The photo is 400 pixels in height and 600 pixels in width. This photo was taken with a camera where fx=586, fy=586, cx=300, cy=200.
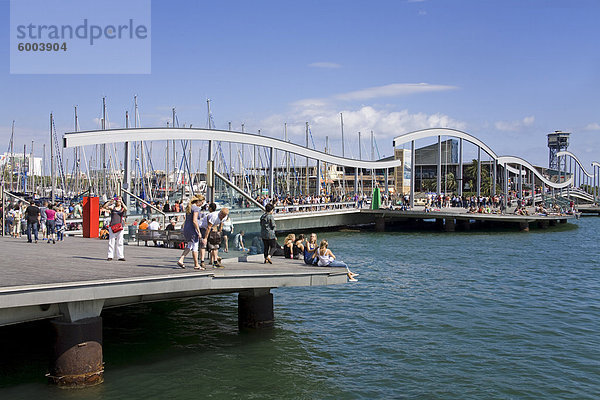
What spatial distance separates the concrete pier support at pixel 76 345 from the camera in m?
10.3

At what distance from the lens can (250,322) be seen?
48.6 feet

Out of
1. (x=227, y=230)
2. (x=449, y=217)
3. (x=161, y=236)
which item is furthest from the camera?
(x=449, y=217)

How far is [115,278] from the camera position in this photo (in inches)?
425

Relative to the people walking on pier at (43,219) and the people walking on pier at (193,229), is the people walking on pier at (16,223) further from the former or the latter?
the people walking on pier at (193,229)

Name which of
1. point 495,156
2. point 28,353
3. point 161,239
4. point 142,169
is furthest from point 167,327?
point 495,156

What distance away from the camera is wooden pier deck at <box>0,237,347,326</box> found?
388 inches

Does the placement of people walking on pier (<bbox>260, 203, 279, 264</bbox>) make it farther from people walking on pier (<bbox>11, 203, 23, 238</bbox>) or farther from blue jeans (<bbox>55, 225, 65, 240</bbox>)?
people walking on pier (<bbox>11, 203, 23, 238</bbox>)

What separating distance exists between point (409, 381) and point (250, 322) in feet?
15.5

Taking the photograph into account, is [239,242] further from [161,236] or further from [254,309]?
[161,236]

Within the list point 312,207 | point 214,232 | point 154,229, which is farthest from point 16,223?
point 312,207

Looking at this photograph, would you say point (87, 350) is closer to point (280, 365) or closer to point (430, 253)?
point (280, 365)

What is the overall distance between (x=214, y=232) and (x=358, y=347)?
14.4ft

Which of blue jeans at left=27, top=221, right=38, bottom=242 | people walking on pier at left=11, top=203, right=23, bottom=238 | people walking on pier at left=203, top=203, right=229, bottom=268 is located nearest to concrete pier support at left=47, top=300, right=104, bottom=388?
people walking on pier at left=203, top=203, right=229, bottom=268

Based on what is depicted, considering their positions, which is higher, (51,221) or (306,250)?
(51,221)
